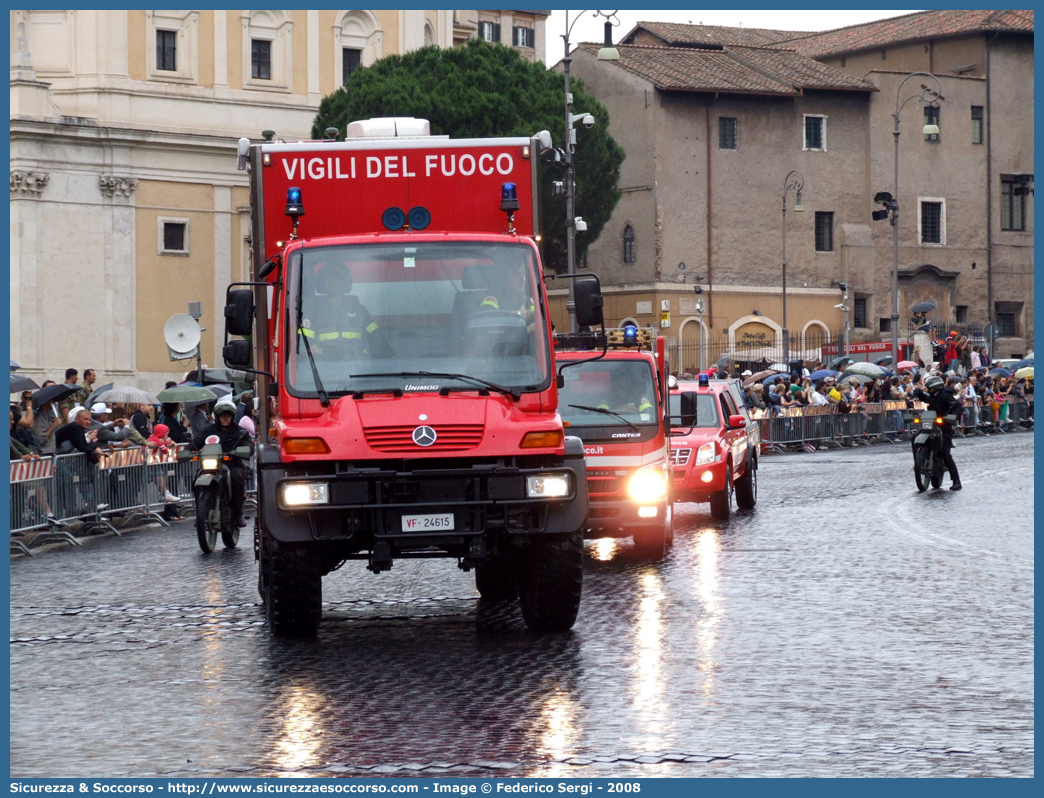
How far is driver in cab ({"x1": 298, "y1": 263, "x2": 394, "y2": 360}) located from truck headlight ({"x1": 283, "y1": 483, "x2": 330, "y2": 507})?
2.92 feet

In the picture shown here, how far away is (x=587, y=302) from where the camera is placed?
11.3m

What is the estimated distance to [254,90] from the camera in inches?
2392

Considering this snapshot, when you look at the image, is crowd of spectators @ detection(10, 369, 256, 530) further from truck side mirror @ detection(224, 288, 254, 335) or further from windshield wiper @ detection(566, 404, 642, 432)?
truck side mirror @ detection(224, 288, 254, 335)

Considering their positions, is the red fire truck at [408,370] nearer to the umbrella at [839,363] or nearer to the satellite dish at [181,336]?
the satellite dish at [181,336]

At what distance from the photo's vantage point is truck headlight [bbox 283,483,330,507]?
10828 millimetres

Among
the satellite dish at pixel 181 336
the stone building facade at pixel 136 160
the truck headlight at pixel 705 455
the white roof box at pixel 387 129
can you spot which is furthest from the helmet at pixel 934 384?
the stone building facade at pixel 136 160

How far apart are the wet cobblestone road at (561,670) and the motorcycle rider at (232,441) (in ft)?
5.22

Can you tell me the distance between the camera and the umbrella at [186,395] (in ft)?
83.3


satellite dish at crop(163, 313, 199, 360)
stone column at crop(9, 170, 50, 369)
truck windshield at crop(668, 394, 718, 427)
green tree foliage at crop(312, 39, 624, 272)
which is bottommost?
truck windshield at crop(668, 394, 718, 427)

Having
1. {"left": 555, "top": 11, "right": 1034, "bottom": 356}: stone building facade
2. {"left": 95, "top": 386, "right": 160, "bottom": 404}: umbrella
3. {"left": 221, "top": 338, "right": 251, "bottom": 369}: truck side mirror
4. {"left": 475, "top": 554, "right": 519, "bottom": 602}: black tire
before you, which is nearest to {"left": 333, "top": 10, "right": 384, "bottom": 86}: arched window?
{"left": 555, "top": 11, "right": 1034, "bottom": 356}: stone building facade

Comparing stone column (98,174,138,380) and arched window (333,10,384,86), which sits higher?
arched window (333,10,384,86)

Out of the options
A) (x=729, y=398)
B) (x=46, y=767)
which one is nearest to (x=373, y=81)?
(x=729, y=398)

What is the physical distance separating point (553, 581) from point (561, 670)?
144 cm

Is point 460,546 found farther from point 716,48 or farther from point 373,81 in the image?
point 716,48
